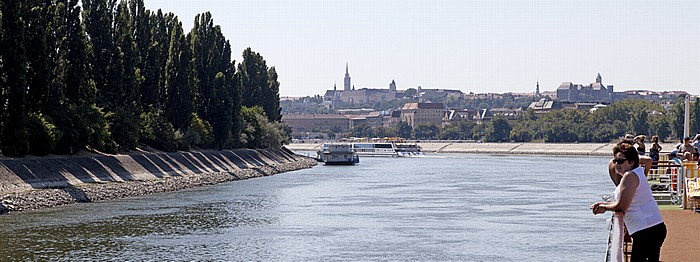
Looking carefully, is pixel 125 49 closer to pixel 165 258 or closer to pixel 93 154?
pixel 93 154

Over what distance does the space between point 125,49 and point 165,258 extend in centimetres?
3383

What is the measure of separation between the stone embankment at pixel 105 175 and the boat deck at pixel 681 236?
24175 mm

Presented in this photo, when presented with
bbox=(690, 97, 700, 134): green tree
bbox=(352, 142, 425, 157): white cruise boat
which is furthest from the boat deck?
bbox=(352, 142, 425, 157): white cruise boat

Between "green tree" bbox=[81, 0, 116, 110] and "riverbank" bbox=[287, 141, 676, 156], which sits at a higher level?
"green tree" bbox=[81, 0, 116, 110]

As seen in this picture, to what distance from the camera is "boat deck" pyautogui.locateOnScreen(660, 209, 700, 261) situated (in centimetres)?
1320

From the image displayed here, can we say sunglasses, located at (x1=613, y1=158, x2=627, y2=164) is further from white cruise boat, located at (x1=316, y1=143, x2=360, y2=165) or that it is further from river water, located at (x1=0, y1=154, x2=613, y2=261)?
white cruise boat, located at (x1=316, y1=143, x2=360, y2=165)

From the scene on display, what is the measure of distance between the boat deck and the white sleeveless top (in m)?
2.84

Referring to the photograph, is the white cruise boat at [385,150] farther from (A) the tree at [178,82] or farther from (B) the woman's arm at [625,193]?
(B) the woman's arm at [625,193]

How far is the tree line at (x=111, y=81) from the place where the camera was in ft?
141

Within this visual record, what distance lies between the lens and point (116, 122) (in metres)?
57.4

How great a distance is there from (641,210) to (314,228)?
2392 cm

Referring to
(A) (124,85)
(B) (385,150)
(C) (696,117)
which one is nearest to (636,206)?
(A) (124,85)

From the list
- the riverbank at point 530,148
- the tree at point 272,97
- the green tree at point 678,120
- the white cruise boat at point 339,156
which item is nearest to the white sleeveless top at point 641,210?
the tree at point 272,97

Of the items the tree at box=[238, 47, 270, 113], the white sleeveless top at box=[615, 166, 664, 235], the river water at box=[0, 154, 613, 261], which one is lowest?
the river water at box=[0, 154, 613, 261]
